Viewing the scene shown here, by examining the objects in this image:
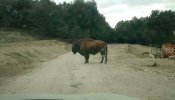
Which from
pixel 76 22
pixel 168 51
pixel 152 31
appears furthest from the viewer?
pixel 152 31

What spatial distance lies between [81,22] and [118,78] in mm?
93157

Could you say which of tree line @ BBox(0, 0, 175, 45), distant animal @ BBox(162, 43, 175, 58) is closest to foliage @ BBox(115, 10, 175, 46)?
tree line @ BBox(0, 0, 175, 45)

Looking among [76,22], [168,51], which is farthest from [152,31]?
→ [168,51]

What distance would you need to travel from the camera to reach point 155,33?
397 ft

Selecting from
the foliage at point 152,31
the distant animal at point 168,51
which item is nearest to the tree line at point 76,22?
the foliage at point 152,31

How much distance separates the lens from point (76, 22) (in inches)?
4377

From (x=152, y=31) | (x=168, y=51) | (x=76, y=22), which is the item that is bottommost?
(x=168, y=51)

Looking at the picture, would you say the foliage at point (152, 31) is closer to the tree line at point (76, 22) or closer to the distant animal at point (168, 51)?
the tree line at point (76, 22)

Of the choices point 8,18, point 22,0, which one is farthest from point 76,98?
point 22,0

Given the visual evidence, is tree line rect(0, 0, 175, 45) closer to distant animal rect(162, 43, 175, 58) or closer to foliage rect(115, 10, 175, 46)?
foliage rect(115, 10, 175, 46)

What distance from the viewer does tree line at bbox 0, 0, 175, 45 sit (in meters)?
102

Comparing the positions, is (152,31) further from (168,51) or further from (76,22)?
(168,51)

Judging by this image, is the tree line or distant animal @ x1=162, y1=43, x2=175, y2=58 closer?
distant animal @ x1=162, y1=43, x2=175, y2=58

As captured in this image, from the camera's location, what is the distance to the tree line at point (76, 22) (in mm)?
101625
